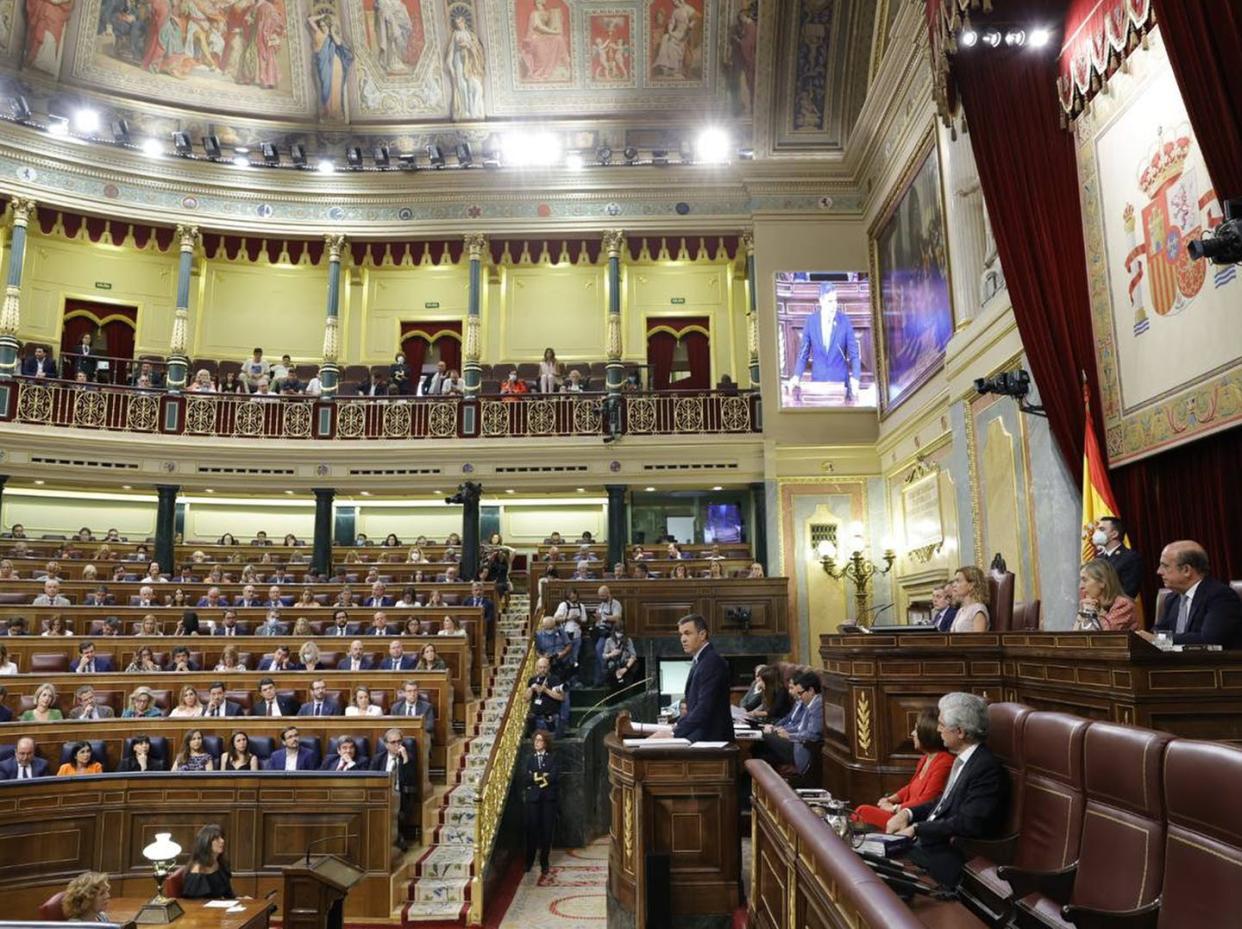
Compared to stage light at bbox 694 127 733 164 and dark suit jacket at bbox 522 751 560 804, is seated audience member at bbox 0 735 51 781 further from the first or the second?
stage light at bbox 694 127 733 164

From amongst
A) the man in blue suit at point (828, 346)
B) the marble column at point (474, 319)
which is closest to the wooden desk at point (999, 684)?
the man in blue suit at point (828, 346)

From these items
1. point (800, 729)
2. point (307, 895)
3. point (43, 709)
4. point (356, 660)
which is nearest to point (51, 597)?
point (43, 709)

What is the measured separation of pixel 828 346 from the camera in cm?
1511

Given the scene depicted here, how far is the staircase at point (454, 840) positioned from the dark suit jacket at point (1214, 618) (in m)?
5.15

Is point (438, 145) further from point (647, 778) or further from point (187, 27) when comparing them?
point (647, 778)

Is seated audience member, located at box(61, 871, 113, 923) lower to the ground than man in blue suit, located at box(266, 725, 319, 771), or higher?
lower

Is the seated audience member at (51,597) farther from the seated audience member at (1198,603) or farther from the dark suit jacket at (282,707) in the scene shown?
the seated audience member at (1198,603)

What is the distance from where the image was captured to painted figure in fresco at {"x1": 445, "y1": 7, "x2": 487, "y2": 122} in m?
17.1

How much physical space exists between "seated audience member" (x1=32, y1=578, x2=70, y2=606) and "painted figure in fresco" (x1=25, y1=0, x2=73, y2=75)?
915cm

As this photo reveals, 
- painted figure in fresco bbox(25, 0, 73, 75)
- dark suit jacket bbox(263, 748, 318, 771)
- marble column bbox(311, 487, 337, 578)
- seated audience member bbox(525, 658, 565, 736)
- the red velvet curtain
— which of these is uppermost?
painted figure in fresco bbox(25, 0, 73, 75)

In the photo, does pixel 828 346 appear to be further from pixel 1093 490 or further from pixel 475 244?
pixel 1093 490

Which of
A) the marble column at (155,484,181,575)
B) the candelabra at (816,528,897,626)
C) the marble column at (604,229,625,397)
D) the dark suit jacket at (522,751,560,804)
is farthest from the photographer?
the marble column at (604,229,625,397)

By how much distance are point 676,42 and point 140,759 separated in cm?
1418

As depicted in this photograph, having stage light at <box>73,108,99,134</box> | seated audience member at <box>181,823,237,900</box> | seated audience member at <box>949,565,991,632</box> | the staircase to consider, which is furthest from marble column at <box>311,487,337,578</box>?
seated audience member at <box>949,565,991,632</box>
